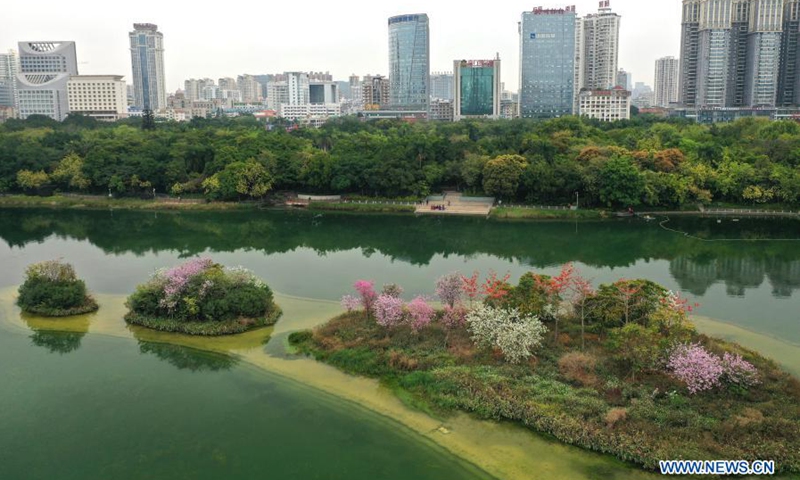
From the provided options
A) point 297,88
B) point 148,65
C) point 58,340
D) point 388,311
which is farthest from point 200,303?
point 148,65

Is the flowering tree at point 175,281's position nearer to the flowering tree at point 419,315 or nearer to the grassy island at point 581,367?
the grassy island at point 581,367

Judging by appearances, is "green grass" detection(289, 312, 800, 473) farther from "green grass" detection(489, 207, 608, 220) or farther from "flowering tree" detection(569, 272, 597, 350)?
"green grass" detection(489, 207, 608, 220)

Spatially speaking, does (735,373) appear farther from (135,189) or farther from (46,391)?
(135,189)

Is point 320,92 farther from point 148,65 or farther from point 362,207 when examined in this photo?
point 362,207

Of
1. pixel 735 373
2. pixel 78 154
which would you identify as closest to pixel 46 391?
pixel 735 373

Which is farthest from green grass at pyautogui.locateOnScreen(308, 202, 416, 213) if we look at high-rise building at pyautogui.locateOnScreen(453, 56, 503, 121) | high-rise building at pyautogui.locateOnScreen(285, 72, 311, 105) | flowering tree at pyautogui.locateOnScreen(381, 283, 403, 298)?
high-rise building at pyautogui.locateOnScreen(285, 72, 311, 105)

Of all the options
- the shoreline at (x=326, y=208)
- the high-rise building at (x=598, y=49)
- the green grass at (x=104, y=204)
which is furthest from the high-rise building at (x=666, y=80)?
the green grass at (x=104, y=204)
